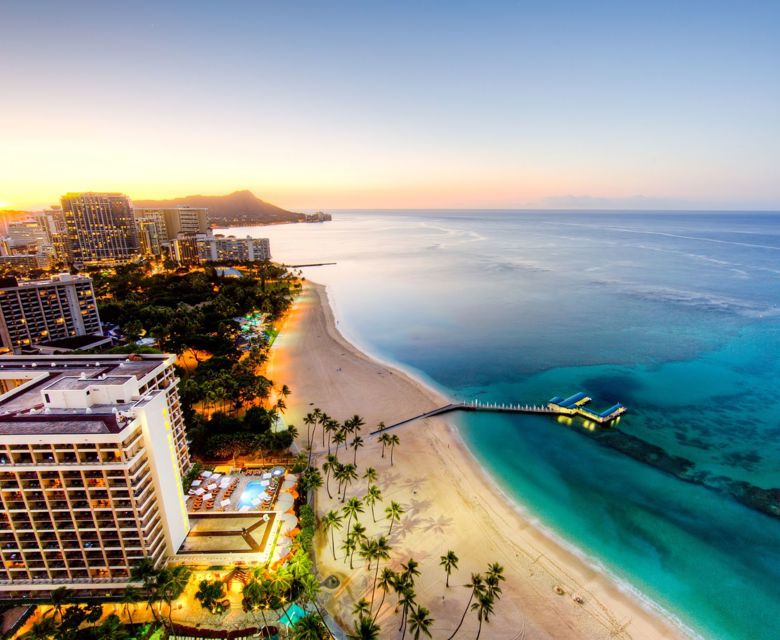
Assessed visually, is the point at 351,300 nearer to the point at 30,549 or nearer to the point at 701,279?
the point at 30,549

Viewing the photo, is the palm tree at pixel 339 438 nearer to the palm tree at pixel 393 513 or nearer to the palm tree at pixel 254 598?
the palm tree at pixel 393 513

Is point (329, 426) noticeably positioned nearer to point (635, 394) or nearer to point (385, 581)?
point (385, 581)

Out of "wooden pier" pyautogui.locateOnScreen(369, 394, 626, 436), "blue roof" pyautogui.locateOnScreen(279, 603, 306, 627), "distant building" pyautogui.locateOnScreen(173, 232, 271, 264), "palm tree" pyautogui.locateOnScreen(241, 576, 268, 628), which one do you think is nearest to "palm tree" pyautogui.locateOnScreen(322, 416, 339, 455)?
"wooden pier" pyautogui.locateOnScreen(369, 394, 626, 436)

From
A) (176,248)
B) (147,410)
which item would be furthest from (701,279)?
(176,248)

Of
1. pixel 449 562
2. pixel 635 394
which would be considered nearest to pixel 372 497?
pixel 449 562

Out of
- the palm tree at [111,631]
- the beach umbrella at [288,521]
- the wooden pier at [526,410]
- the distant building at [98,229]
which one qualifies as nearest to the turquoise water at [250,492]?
the beach umbrella at [288,521]

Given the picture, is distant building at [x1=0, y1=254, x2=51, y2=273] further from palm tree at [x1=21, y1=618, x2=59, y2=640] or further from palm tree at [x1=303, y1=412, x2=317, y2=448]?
palm tree at [x1=21, y1=618, x2=59, y2=640]
